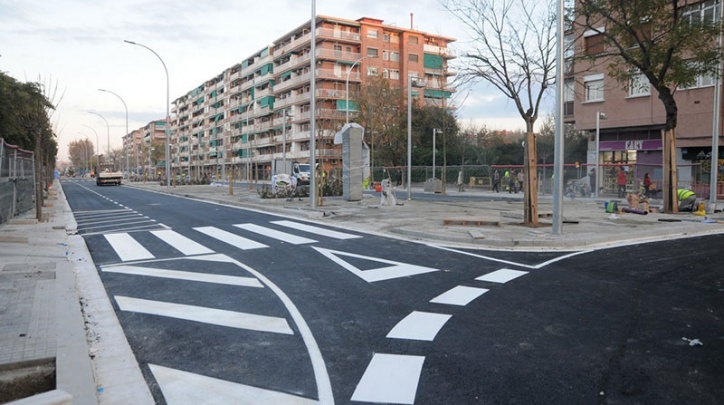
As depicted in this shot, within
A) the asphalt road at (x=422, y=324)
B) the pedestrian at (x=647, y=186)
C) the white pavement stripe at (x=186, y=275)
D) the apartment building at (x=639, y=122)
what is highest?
the apartment building at (x=639, y=122)

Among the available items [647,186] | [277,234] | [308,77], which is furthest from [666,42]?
[308,77]

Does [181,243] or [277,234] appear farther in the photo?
[277,234]

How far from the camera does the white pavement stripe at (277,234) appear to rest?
11312 mm

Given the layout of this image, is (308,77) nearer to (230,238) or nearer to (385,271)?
(230,238)

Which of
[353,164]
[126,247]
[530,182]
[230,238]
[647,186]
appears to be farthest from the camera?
[647,186]

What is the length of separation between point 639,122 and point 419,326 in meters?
30.2

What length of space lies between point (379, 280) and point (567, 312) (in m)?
2.64

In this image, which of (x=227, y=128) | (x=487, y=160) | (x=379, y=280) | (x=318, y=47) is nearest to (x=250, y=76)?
(x=227, y=128)

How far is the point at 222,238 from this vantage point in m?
11.9

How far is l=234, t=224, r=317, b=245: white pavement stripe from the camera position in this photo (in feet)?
37.1

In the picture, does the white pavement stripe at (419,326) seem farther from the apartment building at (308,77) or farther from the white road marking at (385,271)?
the apartment building at (308,77)

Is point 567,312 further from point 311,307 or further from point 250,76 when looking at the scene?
point 250,76

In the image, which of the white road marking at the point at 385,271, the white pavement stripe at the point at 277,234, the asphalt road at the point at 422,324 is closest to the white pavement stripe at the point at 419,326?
the asphalt road at the point at 422,324

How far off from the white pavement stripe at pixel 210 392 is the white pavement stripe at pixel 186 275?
311 centimetres
